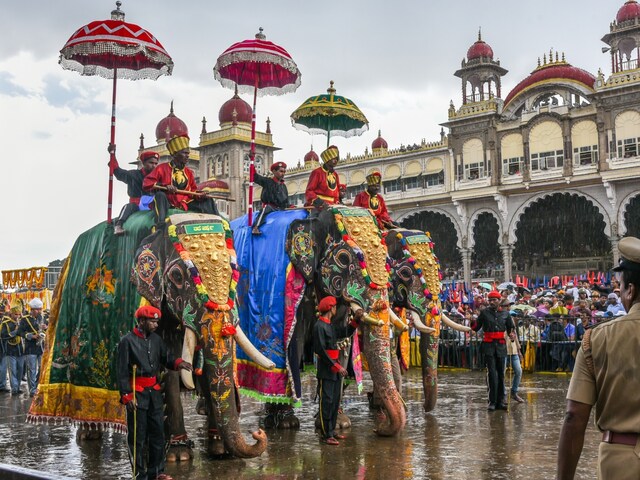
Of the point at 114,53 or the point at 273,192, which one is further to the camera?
the point at 273,192

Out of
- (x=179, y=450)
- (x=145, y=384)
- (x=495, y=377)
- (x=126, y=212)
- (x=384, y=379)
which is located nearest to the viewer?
(x=145, y=384)

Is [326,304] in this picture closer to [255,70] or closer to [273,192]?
[273,192]

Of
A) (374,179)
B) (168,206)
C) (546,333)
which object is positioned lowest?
(546,333)

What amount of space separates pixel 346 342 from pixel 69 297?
3149 mm

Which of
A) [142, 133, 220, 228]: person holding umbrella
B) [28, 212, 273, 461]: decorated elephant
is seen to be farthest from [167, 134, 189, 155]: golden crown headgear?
[28, 212, 273, 461]: decorated elephant

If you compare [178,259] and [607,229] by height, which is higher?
[607,229]

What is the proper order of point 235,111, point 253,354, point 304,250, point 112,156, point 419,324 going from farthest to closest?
1. point 235,111
2. point 419,324
3. point 112,156
4. point 304,250
5. point 253,354

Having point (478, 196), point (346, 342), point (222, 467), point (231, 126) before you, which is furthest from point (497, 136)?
point (222, 467)

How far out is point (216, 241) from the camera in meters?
6.65

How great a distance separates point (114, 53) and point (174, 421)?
451cm

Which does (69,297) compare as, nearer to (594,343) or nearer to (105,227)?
(105,227)

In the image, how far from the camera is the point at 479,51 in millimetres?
35188

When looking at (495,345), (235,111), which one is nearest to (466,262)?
(235,111)

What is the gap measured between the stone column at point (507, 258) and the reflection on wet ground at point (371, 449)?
22423 millimetres
